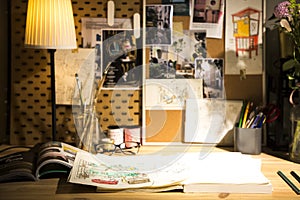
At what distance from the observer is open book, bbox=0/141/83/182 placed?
4.16 ft

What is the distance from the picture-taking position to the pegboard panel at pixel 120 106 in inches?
67.2

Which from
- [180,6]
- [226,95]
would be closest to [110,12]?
[180,6]

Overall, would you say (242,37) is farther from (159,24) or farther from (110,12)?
(110,12)

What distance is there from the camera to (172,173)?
4.27ft

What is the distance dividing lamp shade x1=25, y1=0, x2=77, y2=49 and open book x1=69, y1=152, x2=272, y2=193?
1.20 feet

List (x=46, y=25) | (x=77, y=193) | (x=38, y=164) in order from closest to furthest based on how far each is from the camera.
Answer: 1. (x=77, y=193)
2. (x=38, y=164)
3. (x=46, y=25)

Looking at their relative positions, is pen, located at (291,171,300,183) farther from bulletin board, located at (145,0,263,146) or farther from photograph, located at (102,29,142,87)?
photograph, located at (102,29,142,87)

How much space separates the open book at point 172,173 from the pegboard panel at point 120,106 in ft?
0.83

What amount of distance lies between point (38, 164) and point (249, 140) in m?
0.68

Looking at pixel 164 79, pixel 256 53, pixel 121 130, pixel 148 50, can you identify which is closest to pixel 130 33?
pixel 148 50

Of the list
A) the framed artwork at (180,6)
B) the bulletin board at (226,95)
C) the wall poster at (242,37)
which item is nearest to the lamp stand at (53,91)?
the bulletin board at (226,95)

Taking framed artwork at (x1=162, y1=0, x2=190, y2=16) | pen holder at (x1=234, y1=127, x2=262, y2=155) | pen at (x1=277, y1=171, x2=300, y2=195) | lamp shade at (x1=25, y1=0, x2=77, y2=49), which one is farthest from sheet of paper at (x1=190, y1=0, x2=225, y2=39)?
pen at (x1=277, y1=171, x2=300, y2=195)

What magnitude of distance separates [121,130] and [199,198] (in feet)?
1.83

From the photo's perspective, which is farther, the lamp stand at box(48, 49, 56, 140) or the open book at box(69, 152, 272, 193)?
the lamp stand at box(48, 49, 56, 140)
